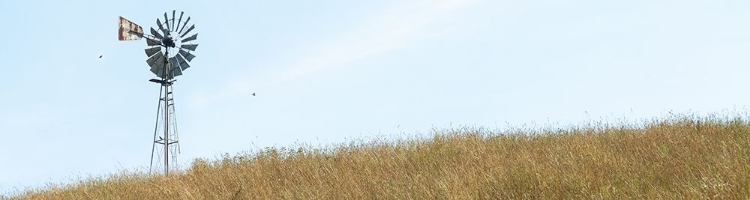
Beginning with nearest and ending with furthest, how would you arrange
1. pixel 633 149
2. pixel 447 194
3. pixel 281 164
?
pixel 447 194 → pixel 633 149 → pixel 281 164

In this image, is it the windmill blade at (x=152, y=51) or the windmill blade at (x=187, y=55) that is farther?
the windmill blade at (x=187, y=55)

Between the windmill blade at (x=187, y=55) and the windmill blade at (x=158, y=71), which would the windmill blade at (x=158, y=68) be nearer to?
the windmill blade at (x=158, y=71)


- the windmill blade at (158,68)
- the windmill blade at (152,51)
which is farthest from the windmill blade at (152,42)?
the windmill blade at (158,68)

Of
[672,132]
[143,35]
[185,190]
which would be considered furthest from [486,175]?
[143,35]

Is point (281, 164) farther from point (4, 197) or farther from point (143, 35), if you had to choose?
point (143, 35)

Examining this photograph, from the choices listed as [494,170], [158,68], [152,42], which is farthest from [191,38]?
[494,170]

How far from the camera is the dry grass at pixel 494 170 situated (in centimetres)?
513

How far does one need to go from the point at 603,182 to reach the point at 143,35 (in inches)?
627

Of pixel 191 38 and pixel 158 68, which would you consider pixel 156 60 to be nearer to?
pixel 158 68

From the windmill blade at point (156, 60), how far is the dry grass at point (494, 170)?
6982 millimetres

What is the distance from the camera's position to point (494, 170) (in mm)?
6250

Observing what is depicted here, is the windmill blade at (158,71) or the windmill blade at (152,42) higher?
the windmill blade at (152,42)

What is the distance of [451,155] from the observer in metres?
7.88

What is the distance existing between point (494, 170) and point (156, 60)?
1387cm
